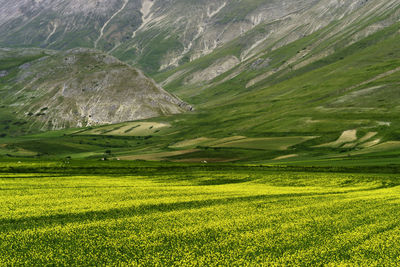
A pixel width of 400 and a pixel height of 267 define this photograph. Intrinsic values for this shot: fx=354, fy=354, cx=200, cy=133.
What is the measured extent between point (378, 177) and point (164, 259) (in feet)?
205

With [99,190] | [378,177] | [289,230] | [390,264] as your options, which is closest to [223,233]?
[289,230]

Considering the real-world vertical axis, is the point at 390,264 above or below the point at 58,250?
below

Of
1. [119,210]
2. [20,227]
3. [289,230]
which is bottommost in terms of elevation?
[289,230]


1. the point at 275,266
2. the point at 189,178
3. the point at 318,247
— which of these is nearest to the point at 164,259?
A: the point at 275,266

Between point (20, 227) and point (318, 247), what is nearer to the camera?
point (318, 247)

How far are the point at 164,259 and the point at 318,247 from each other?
9825mm

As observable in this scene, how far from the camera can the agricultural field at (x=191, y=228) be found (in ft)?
67.2

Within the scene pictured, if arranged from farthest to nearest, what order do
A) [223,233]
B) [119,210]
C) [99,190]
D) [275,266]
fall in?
[99,190], [119,210], [223,233], [275,266]

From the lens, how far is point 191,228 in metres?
26.0

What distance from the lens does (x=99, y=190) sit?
4656 centimetres

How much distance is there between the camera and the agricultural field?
20469 mm

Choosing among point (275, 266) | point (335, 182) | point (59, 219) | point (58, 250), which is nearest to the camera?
point (275, 266)

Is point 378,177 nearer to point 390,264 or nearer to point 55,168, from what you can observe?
point 390,264

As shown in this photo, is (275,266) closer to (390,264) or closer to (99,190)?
(390,264)
